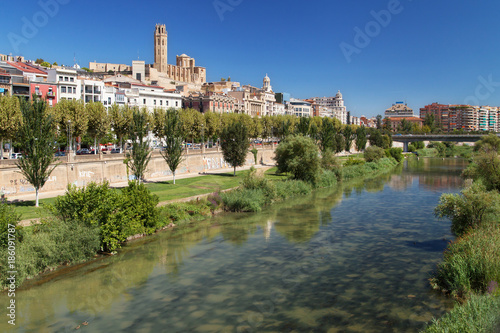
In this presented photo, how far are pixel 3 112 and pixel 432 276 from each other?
37.4m

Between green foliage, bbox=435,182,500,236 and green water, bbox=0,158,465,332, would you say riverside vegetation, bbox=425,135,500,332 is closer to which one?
green foliage, bbox=435,182,500,236

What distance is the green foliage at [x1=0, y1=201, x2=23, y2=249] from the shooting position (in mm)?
18953

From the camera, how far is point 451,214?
2531 cm

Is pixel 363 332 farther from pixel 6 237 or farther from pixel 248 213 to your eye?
pixel 248 213

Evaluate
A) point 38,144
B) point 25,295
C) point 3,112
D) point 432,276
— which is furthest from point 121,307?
point 3,112

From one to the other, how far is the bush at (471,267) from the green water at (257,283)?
826mm

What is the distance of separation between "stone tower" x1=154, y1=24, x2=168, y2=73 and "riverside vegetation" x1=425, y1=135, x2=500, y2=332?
142362 mm

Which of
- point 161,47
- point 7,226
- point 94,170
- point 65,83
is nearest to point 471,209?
point 7,226

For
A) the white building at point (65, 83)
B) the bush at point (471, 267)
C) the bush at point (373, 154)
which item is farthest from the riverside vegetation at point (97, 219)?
the white building at point (65, 83)

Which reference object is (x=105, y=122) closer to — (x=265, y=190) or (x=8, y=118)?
(x=8, y=118)

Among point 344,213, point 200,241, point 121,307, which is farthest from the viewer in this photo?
point 344,213

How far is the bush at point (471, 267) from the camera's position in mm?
16656

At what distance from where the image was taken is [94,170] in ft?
136

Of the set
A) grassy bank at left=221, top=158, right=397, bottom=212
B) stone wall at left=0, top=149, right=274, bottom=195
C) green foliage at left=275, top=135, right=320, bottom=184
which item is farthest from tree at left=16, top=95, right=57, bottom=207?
green foliage at left=275, top=135, right=320, bottom=184
